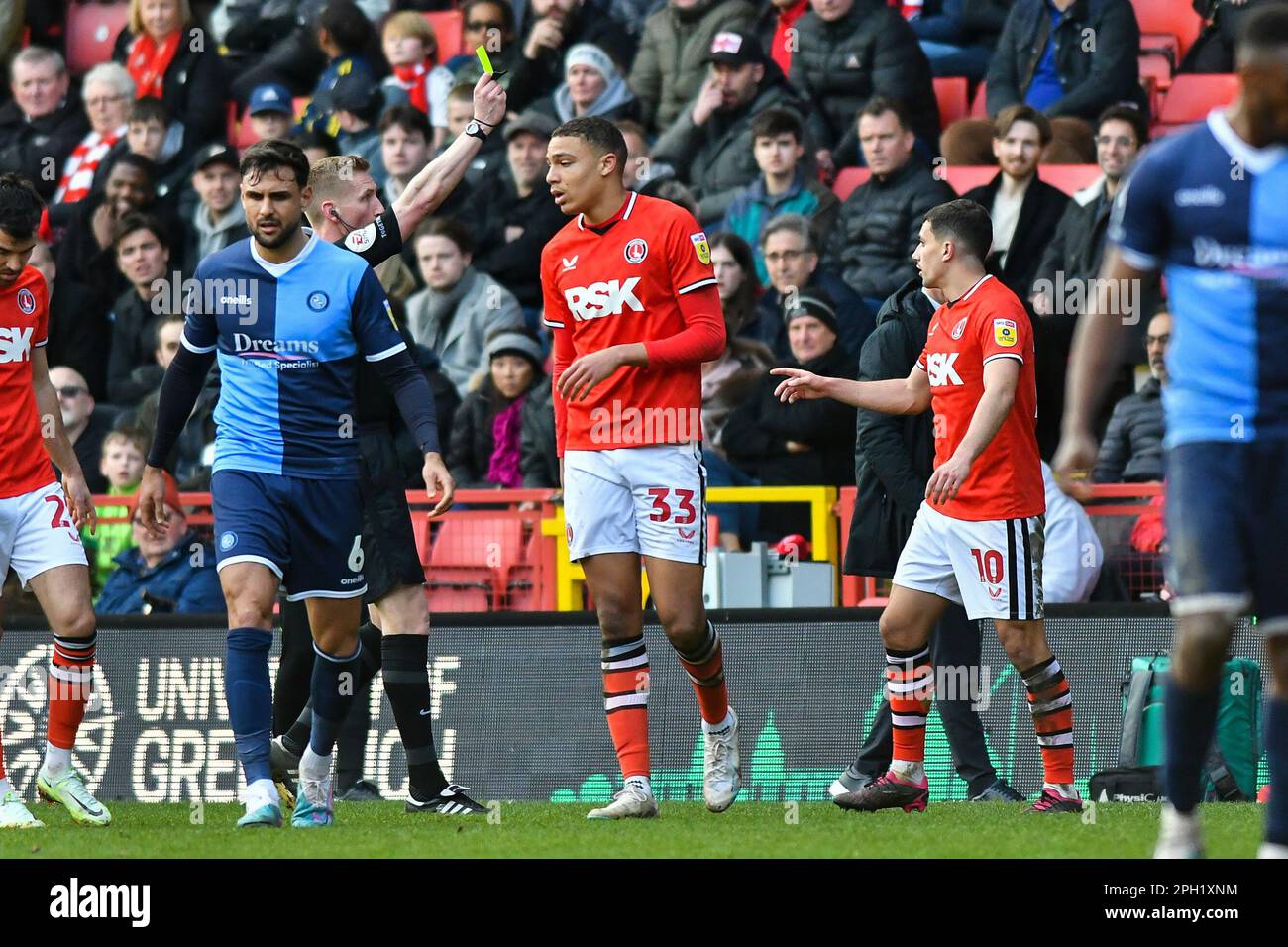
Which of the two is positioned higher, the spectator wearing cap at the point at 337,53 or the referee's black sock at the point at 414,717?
the spectator wearing cap at the point at 337,53

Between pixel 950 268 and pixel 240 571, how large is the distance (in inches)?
116

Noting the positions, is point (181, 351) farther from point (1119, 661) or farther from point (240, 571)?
point (1119, 661)

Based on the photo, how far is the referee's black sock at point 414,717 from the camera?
8.16 m

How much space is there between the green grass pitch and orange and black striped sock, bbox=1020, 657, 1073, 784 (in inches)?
9.3

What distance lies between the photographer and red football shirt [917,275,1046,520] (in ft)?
25.1

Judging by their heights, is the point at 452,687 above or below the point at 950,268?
below

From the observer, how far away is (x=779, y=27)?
14789 mm

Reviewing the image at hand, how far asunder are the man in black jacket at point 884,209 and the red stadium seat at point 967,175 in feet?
1.91

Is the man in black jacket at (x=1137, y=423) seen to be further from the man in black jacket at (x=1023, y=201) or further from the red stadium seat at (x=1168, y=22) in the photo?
the red stadium seat at (x=1168, y=22)

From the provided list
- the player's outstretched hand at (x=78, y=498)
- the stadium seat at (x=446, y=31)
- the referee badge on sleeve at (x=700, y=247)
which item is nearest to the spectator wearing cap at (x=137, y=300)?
the stadium seat at (x=446, y=31)

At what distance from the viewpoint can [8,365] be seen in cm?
786

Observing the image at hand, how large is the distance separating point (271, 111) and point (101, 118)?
6.78 ft

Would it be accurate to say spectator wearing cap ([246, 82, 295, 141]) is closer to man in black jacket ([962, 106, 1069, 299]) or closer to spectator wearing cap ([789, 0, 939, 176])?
spectator wearing cap ([789, 0, 939, 176])
